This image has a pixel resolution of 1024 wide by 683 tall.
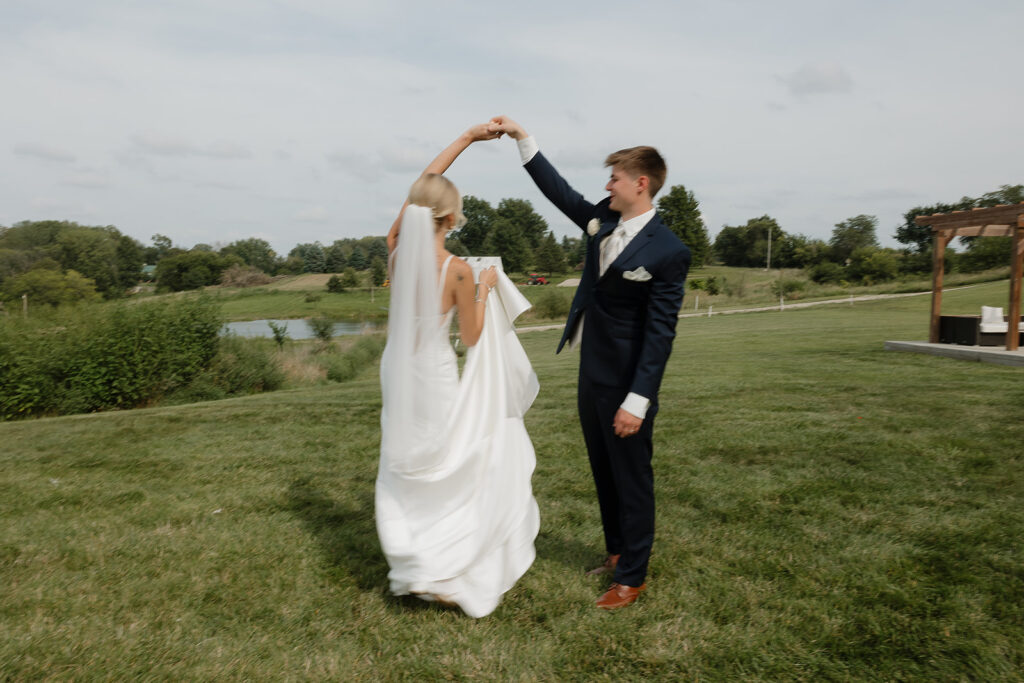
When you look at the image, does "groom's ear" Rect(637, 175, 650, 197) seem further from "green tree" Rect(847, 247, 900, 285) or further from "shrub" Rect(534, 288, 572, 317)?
"green tree" Rect(847, 247, 900, 285)

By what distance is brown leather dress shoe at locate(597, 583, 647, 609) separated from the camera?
3.61 m

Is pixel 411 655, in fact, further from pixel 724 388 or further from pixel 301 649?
pixel 724 388

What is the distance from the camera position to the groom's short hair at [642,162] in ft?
11.3

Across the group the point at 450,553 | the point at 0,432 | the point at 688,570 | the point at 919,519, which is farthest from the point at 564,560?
the point at 0,432

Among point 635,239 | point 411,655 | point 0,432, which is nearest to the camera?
point 411,655

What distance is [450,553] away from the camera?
11.6 ft

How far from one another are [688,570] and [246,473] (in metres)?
4.41

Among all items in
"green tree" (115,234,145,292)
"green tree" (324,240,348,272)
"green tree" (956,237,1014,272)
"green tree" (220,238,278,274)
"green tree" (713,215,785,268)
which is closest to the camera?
"green tree" (956,237,1014,272)

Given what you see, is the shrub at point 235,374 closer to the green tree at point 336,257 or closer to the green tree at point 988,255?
the green tree at point 988,255

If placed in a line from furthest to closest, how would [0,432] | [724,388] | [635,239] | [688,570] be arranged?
[724,388]
[0,432]
[688,570]
[635,239]

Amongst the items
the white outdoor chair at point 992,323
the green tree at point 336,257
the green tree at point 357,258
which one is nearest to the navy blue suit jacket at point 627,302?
the white outdoor chair at point 992,323

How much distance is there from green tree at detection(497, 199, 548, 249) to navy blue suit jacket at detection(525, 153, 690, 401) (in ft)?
258

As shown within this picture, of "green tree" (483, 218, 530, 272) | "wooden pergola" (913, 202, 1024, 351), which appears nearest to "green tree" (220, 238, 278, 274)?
"green tree" (483, 218, 530, 272)

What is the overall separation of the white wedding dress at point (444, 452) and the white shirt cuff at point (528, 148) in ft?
2.50
